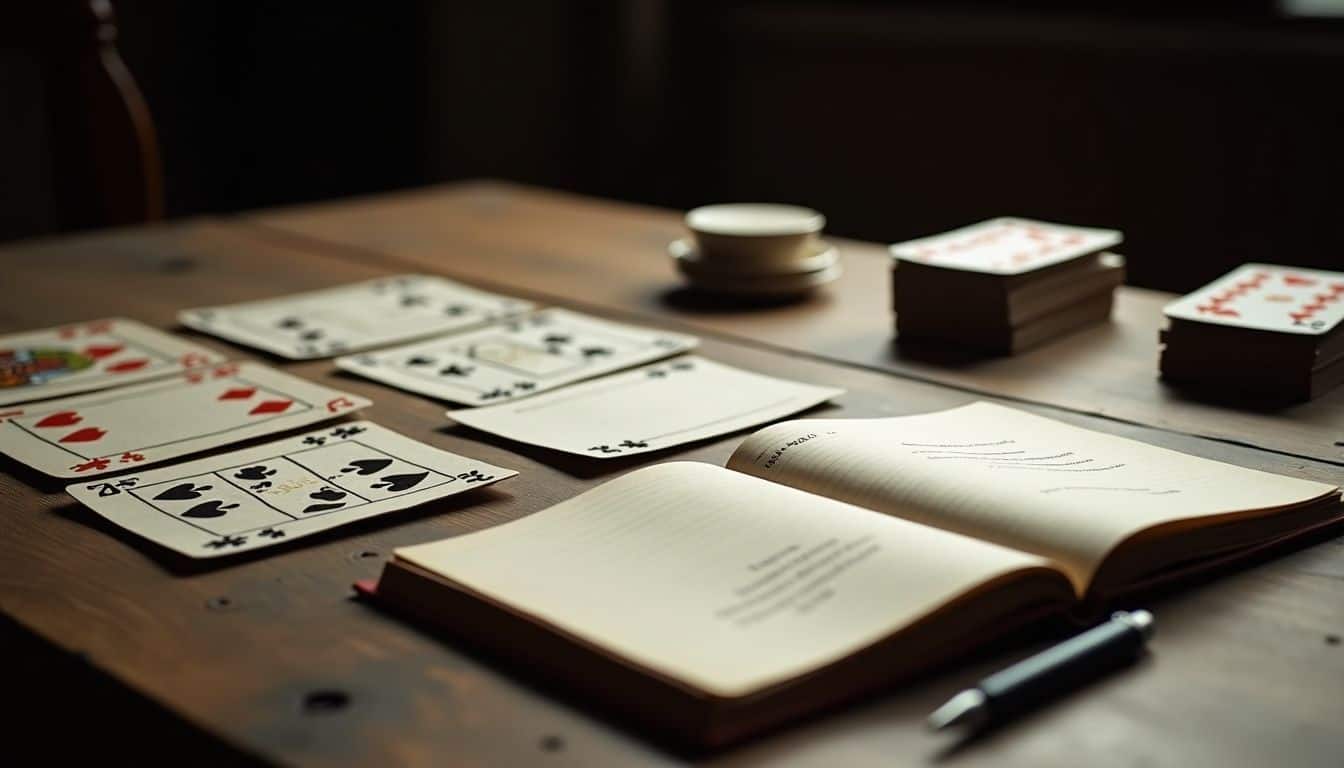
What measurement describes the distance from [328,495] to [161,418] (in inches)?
11.0

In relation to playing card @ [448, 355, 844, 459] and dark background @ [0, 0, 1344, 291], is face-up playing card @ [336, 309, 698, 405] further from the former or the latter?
dark background @ [0, 0, 1344, 291]

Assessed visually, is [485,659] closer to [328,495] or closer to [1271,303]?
[328,495]

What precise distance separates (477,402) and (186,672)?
0.54m

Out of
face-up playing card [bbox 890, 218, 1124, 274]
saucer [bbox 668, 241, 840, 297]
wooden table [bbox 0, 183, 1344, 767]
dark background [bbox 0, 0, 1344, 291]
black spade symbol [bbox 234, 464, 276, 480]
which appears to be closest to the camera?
wooden table [bbox 0, 183, 1344, 767]

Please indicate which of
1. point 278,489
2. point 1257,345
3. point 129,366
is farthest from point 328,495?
point 1257,345

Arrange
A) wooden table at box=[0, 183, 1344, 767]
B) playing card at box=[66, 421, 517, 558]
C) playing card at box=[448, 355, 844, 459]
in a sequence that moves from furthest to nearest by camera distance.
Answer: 1. playing card at box=[448, 355, 844, 459]
2. playing card at box=[66, 421, 517, 558]
3. wooden table at box=[0, 183, 1344, 767]

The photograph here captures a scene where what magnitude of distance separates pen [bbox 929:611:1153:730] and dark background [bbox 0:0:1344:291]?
2.45 metres

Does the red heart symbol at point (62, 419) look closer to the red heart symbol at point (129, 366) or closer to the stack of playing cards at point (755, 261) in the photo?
the red heart symbol at point (129, 366)

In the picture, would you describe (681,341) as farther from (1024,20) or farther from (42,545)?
(1024,20)

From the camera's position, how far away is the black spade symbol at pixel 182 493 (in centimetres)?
100

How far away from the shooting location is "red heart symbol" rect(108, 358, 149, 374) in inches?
53.4

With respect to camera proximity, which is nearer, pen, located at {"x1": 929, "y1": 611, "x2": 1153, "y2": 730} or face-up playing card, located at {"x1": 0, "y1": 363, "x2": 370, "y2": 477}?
pen, located at {"x1": 929, "y1": 611, "x2": 1153, "y2": 730}

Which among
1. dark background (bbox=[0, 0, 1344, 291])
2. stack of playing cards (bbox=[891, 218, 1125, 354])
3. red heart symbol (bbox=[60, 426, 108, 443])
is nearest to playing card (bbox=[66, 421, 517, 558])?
red heart symbol (bbox=[60, 426, 108, 443])

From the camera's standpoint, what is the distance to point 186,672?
0.74m
